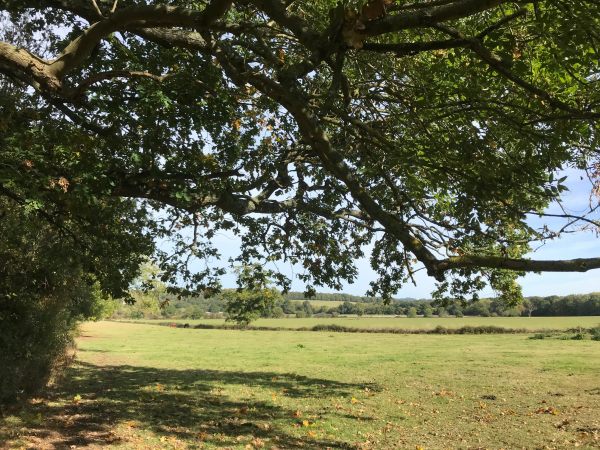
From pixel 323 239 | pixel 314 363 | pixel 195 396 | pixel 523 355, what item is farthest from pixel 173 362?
pixel 523 355

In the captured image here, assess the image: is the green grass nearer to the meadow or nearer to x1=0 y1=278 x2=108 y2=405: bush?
the meadow

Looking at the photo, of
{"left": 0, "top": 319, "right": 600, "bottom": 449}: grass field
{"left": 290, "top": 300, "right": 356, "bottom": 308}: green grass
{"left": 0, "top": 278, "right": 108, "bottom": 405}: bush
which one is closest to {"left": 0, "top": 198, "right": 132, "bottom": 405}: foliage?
{"left": 0, "top": 278, "right": 108, "bottom": 405}: bush

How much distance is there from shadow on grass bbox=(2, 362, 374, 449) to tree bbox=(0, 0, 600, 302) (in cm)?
377

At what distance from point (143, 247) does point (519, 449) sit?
8519 mm

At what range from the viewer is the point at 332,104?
5625mm

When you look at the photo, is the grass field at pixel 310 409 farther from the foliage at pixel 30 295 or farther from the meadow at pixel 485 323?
the meadow at pixel 485 323

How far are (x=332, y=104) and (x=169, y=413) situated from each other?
25.9 ft

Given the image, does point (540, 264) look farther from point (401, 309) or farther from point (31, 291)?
point (401, 309)

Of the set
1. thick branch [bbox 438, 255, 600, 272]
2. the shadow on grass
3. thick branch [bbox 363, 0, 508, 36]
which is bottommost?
the shadow on grass

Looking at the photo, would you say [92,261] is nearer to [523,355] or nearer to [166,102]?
[166,102]

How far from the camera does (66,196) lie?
20.3 ft

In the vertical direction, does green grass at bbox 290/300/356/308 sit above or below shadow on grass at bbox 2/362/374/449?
below

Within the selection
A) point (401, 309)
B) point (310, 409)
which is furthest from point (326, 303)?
point (310, 409)

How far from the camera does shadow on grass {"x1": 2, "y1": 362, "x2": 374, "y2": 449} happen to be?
7.76m
